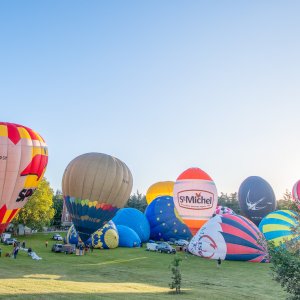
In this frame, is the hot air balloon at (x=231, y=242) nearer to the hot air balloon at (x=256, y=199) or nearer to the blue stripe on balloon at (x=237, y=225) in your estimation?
the blue stripe on balloon at (x=237, y=225)

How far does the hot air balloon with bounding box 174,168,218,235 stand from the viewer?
37.5m

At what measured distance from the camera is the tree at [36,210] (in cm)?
4506

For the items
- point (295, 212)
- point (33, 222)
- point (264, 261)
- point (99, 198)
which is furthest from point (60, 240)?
point (295, 212)

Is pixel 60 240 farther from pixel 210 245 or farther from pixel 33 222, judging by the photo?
pixel 210 245

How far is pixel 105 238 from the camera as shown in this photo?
35.6 metres

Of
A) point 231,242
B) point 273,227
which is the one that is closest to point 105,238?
point 231,242

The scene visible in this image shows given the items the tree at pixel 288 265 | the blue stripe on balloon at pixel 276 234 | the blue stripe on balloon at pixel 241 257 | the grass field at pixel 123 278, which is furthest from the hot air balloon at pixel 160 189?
the tree at pixel 288 265

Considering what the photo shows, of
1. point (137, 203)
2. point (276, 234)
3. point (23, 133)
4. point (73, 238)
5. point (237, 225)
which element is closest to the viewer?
point (23, 133)

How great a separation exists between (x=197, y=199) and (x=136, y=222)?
9.53m

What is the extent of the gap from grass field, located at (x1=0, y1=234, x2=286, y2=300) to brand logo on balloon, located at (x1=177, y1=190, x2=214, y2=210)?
6.16 metres

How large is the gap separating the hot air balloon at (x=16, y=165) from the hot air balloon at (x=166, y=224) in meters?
23.3

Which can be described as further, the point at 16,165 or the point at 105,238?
the point at 105,238

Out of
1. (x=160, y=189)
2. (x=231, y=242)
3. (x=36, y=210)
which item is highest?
(x=160, y=189)

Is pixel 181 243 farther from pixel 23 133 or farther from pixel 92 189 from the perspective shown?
pixel 23 133
